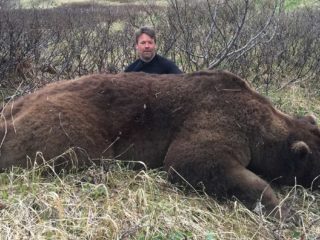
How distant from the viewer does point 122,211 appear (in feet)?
12.6

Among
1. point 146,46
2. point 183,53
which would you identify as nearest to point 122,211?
point 146,46

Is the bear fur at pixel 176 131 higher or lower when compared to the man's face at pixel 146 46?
lower

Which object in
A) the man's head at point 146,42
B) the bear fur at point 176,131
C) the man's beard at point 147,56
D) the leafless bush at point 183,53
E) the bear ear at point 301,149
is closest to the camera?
the bear fur at point 176,131

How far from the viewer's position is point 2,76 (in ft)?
25.3

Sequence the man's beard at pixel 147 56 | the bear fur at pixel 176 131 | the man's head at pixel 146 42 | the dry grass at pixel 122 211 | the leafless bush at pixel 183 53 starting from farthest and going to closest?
the leafless bush at pixel 183 53 → the man's beard at pixel 147 56 → the man's head at pixel 146 42 → the bear fur at pixel 176 131 → the dry grass at pixel 122 211

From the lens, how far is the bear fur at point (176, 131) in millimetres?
4484

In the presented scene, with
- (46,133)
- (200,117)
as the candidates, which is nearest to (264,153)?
(200,117)

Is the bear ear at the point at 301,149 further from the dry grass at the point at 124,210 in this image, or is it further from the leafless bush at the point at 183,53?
the leafless bush at the point at 183,53

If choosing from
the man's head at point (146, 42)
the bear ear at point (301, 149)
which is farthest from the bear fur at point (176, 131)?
the man's head at point (146, 42)

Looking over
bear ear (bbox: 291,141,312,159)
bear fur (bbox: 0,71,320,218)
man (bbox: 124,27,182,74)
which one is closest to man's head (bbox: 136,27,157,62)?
man (bbox: 124,27,182,74)

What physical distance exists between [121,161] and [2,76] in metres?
3.68

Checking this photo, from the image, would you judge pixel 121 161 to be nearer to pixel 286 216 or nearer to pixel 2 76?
pixel 286 216

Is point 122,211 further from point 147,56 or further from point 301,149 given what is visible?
point 147,56

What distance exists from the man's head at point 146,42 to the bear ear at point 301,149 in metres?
2.32
